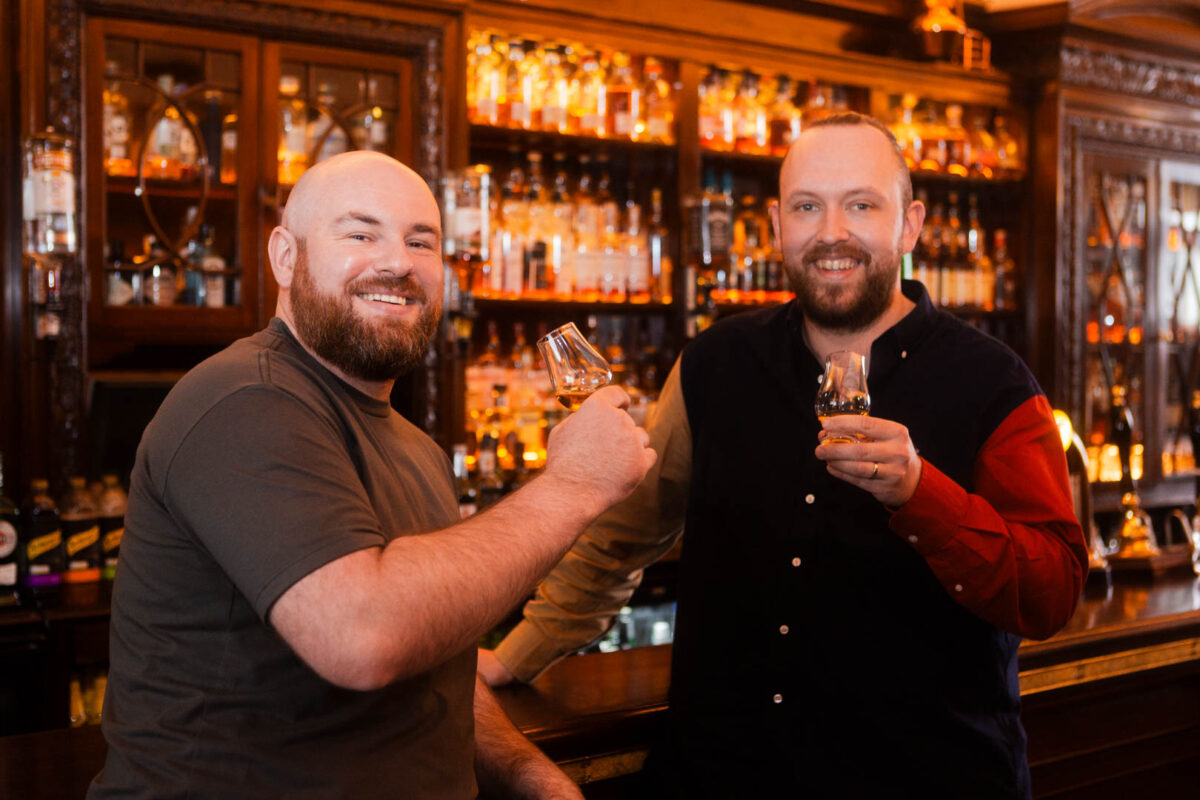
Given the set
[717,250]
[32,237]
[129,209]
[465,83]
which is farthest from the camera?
[717,250]

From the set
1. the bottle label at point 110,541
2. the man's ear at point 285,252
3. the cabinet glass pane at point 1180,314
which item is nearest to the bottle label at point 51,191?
the bottle label at point 110,541

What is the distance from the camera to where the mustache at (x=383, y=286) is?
4.41 ft

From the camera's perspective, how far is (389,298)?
1354 mm

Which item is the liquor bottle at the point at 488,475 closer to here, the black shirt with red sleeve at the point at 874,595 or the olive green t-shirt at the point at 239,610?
the black shirt with red sleeve at the point at 874,595

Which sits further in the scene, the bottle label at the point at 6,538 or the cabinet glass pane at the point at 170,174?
the cabinet glass pane at the point at 170,174

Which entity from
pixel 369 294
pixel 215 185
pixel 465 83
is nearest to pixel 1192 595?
pixel 369 294

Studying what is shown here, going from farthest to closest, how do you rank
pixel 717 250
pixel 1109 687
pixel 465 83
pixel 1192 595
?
1. pixel 717 250
2. pixel 465 83
3. pixel 1192 595
4. pixel 1109 687

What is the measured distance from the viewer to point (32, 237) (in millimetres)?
2883

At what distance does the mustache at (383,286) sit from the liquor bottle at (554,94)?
2558 mm

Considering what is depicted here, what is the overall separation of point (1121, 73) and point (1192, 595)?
3.00 meters

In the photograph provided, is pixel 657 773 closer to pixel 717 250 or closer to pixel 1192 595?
pixel 1192 595

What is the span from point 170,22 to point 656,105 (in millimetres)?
1681

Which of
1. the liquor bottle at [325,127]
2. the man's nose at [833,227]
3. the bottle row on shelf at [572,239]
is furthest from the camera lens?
the bottle row on shelf at [572,239]

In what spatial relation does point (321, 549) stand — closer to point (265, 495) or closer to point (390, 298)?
point (265, 495)
